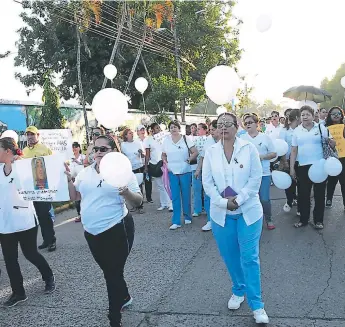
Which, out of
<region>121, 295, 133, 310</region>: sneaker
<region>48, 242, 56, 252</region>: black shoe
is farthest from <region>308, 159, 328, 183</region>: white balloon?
<region>48, 242, 56, 252</region>: black shoe

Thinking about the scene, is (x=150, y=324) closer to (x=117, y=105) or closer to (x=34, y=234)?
(x=34, y=234)

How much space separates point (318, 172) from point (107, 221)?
3.65 meters

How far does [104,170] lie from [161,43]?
22383mm

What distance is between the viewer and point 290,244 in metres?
5.39

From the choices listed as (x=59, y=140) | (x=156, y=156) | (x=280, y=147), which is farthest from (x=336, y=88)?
(x=59, y=140)

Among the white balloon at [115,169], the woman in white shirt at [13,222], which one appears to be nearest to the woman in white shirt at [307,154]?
the white balloon at [115,169]

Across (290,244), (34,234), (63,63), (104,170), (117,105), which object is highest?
(63,63)

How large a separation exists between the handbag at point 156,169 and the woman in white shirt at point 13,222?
15.0 ft

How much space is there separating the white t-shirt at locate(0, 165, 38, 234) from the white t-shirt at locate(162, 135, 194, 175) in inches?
120

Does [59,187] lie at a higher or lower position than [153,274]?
higher

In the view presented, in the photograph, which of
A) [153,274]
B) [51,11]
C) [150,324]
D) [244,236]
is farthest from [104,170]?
[51,11]

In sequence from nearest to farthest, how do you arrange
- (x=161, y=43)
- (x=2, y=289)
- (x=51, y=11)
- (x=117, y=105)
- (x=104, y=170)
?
(x=104, y=170), (x=117, y=105), (x=2, y=289), (x=51, y=11), (x=161, y=43)

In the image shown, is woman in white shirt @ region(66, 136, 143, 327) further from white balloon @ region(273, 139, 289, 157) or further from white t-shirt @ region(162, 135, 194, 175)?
white balloon @ region(273, 139, 289, 157)

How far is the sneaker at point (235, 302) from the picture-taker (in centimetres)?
358
